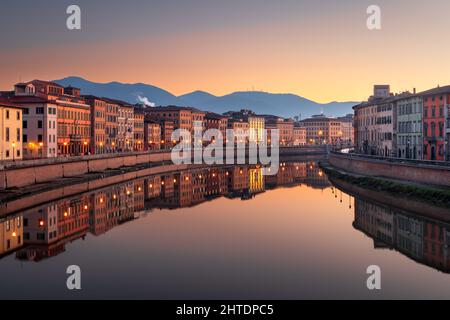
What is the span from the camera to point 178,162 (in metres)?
122

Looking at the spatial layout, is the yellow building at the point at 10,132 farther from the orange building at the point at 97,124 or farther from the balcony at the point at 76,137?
the orange building at the point at 97,124

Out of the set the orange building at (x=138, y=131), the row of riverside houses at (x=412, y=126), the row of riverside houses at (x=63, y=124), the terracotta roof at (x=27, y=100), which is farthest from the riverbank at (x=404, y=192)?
the orange building at (x=138, y=131)

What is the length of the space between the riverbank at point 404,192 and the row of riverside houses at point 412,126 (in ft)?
31.6

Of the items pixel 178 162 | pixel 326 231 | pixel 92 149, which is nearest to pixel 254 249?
pixel 326 231

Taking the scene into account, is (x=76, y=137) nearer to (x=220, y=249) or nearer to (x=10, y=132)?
(x=10, y=132)

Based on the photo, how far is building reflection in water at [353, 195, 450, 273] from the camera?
32125 millimetres

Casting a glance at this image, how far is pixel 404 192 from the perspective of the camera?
51969 mm

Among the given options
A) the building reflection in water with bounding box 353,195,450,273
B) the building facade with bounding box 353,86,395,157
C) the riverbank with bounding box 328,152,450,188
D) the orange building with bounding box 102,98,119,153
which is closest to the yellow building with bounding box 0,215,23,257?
the building reflection in water with bounding box 353,195,450,273

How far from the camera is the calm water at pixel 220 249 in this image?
2572 centimetres

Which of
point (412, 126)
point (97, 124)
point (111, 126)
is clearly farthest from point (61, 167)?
point (111, 126)

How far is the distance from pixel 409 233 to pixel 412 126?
39.7m

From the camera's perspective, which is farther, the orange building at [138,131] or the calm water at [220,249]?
the orange building at [138,131]
